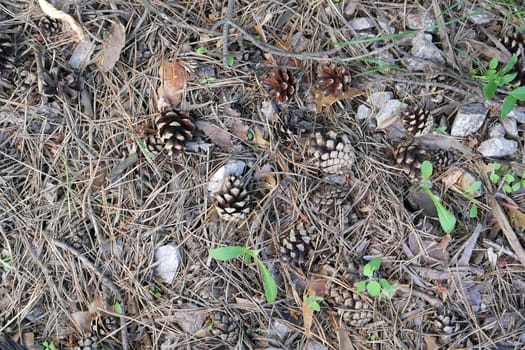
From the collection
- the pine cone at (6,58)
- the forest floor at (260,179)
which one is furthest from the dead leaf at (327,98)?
the pine cone at (6,58)

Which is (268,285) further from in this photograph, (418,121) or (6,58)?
(6,58)

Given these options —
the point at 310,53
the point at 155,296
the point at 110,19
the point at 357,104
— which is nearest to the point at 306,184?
the point at 357,104

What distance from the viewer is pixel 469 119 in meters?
1.79

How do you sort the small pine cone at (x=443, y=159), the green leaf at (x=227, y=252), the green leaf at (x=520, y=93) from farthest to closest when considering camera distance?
the small pine cone at (x=443, y=159) < the green leaf at (x=227, y=252) < the green leaf at (x=520, y=93)

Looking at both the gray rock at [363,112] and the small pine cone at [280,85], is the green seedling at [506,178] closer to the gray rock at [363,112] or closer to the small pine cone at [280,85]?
the gray rock at [363,112]

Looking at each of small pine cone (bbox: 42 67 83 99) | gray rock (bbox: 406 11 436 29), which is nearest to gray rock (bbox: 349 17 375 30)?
gray rock (bbox: 406 11 436 29)

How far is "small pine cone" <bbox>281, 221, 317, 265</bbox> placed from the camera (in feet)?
5.86

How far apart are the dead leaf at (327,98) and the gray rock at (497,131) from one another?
0.58m

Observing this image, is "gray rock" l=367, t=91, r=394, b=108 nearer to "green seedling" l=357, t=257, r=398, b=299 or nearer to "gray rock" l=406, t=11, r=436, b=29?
"gray rock" l=406, t=11, r=436, b=29

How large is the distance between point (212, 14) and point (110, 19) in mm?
432

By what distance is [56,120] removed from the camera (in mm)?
1843

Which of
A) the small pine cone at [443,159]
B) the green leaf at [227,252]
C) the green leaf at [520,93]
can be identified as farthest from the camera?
the small pine cone at [443,159]

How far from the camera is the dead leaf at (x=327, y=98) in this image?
1.80m

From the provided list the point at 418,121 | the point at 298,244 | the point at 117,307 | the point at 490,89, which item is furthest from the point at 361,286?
the point at 117,307
